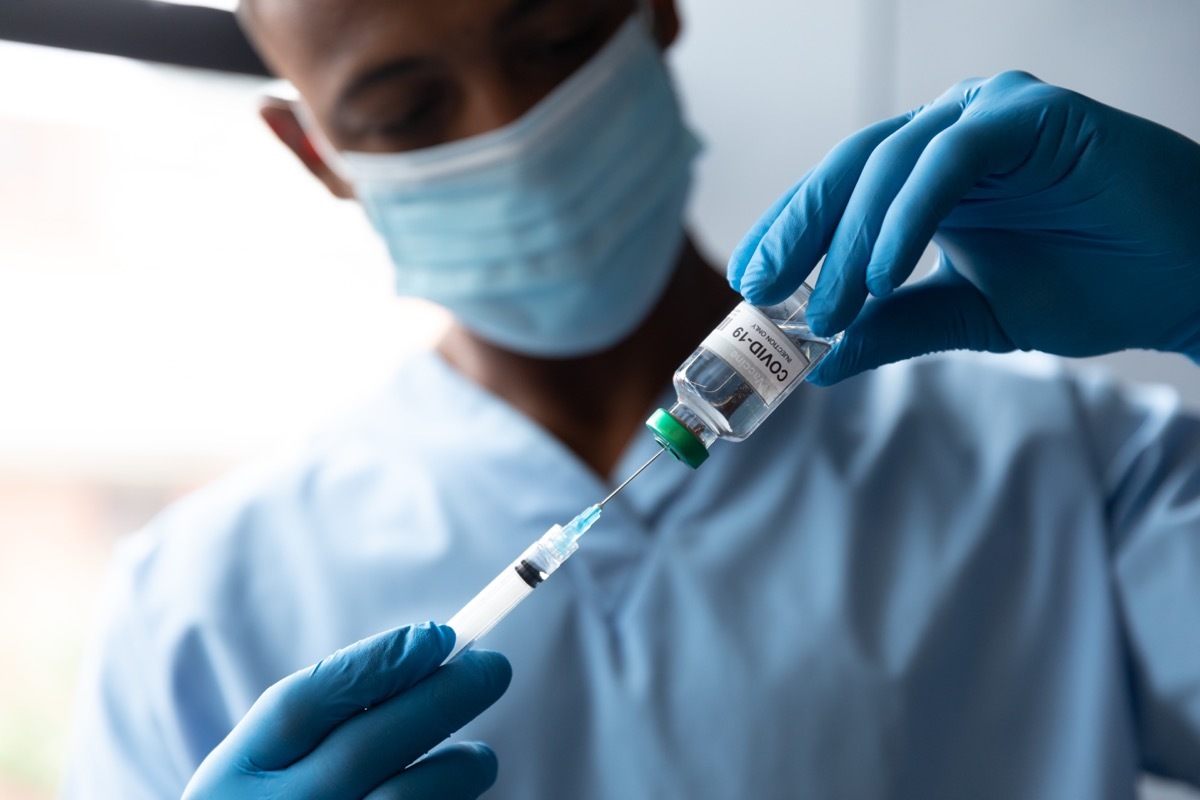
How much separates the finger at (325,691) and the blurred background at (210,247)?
3.26ft

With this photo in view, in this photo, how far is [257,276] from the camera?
1794 mm

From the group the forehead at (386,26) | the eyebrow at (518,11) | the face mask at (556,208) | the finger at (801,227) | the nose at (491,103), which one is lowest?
the finger at (801,227)

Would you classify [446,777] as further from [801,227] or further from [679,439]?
[801,227]

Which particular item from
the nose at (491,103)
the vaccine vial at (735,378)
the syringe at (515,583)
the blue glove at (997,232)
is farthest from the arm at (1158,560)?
the nose at (491,103)

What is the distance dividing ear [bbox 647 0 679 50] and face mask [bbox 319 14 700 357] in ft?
0.37

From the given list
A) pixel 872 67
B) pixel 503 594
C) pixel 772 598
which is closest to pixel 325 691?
pixel 503 594

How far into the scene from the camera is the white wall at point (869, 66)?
143cm

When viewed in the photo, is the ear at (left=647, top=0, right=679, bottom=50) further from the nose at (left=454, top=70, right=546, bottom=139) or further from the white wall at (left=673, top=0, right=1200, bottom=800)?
the white wall at (left=673, top=0, right=1200, bottom=800)

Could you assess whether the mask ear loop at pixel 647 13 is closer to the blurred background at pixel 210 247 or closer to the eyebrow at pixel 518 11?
the eyebrow at pixel 518 11

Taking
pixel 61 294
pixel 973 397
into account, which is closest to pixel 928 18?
pixel 973 397

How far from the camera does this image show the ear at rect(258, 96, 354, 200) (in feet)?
4.13

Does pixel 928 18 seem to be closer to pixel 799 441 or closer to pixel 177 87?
pixel 799 441

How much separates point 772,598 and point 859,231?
441 mm

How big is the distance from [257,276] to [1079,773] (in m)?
1.45
